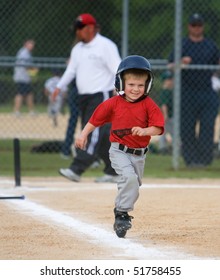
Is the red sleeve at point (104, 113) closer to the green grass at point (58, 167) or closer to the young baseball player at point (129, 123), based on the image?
the young baseball player at point (129, 123)

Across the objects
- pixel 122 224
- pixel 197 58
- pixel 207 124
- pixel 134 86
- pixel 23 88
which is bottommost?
pixel 23 88

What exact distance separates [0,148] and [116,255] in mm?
10946

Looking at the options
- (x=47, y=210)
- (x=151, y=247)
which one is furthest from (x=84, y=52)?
(x=151, y=247)

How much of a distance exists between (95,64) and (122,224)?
562 cm

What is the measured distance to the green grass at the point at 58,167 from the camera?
15.0 meters

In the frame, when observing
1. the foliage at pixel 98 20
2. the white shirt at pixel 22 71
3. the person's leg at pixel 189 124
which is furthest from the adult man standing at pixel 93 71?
the white shirt at pixel 22 71

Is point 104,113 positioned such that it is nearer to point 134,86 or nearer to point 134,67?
point 134,86

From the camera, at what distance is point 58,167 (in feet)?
52.5

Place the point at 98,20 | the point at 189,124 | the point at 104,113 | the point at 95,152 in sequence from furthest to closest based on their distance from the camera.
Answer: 1. the point at 98,20
2. the point at 189,124
3. the point at 95,152
4. the point at 104,113

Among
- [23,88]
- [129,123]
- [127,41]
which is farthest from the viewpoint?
[23,88]

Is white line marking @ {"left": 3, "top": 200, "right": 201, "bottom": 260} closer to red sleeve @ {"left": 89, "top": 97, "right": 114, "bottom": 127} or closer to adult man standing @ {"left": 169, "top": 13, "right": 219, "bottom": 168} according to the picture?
red sleeve @ {"left": 89, "top": 97, "right": 114, "bottom": 127}


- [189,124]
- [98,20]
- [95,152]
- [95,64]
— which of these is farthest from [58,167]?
[98,20]

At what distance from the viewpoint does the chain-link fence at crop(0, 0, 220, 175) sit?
1595cm

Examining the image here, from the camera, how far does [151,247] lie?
820 cm
